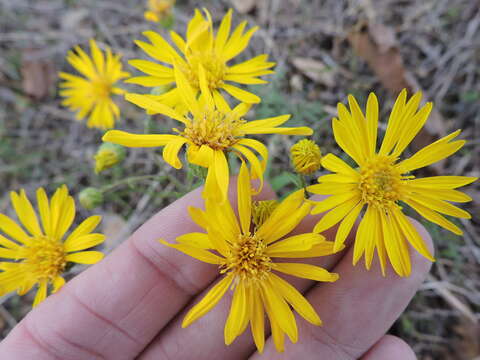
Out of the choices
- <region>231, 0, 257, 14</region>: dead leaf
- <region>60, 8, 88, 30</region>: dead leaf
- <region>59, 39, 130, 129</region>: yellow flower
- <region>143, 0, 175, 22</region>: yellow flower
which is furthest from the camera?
<region>60, 8, 88, 30</region>: dead leaf

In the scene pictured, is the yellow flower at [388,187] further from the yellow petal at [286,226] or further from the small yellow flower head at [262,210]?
the small yellow flower head at [262,210]

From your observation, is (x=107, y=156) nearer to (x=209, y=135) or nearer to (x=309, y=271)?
(x=209, y=135)

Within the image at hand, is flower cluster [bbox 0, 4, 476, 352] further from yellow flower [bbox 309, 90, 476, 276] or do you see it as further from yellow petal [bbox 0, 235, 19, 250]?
yellow petal [bbox 0, 235, 19, 250]

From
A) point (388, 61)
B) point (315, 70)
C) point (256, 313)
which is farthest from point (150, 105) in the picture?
point (388, 61)

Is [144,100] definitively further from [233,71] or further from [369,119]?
[369,119]

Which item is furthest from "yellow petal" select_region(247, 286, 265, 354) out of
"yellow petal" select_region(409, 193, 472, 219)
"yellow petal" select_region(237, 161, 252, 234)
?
"yellow petal" select_region(409, 193, 472, 219)

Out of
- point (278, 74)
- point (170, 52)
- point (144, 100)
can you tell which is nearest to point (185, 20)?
point (278, 74)
